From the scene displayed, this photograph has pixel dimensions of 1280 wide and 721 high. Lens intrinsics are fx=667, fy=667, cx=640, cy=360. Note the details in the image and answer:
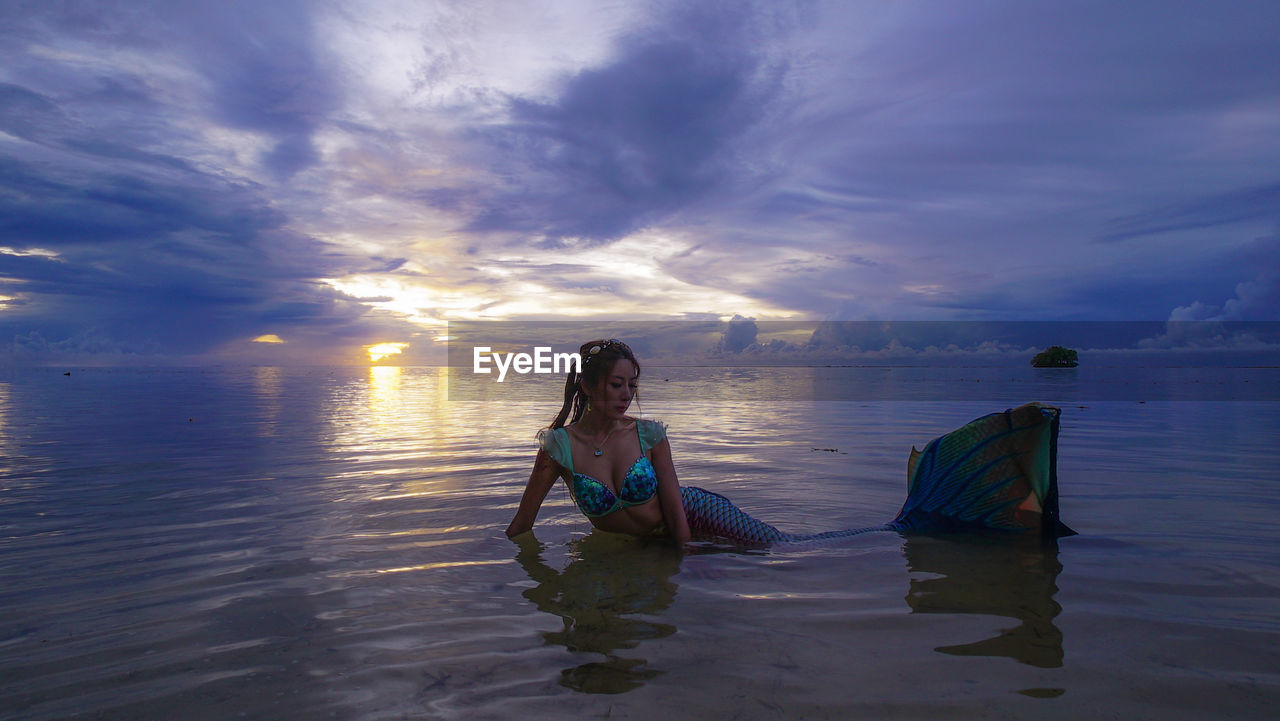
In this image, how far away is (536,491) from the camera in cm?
568

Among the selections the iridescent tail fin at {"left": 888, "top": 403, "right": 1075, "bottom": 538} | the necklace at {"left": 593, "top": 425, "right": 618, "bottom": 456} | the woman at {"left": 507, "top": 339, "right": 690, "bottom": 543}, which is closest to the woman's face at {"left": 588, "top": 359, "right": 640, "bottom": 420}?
the woman at {"left": 507, "top": 339, "right": 690, "bottom": 543}

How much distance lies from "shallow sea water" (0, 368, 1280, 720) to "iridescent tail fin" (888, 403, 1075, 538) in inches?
11.0

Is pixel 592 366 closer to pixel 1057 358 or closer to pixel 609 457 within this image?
pixel 609 457

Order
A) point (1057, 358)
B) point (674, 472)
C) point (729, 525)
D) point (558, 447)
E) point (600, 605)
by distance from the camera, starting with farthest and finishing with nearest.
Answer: point (1057, 358) < point (729, 525) < point (558, 447) < point (674, 472) < point (600, 605)

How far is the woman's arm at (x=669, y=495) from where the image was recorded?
562 centimetres

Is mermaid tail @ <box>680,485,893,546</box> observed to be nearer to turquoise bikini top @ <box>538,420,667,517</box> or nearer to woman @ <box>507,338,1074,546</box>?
woman @ <box>507,338,1074,546</box>

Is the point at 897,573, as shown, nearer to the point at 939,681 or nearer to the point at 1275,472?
the point at 939,681

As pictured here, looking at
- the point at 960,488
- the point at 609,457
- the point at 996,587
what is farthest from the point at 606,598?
the point at 960,488

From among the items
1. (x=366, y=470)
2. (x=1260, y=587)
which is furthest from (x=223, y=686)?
(x=366, y=470)

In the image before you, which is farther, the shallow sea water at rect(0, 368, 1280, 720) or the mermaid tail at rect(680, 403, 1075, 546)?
the mermaid tail at rect(680, 403, 1075, 546)

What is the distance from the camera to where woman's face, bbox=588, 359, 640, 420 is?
5473 millimetres

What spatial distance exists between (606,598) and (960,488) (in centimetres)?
→ 325

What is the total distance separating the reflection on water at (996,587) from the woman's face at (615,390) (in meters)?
2.52

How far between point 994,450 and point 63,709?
6.06 m
